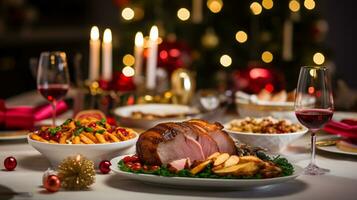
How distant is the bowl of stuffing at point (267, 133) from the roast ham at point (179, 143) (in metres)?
0.28

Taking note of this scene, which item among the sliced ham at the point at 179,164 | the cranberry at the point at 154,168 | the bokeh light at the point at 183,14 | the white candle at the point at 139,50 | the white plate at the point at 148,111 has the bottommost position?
the cranberry at the point at 154,168

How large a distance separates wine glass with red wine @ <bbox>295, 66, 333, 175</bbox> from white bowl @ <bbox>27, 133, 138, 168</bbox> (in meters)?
0.41

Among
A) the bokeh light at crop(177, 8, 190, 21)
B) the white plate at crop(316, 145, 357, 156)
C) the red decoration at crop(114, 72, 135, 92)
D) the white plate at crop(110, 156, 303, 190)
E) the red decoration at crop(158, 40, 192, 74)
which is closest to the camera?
the white plate at crop(110, 156, 303, 190)

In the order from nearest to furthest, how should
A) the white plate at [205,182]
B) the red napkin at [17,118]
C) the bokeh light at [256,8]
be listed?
the white plate at [205,182]
the red napkin at [17,118]
the bokeh light at [256,8]

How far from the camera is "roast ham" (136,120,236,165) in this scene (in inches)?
60.5

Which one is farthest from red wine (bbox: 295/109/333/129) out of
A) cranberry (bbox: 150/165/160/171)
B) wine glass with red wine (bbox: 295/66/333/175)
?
cranberry (bbox: 150/165/160/171)

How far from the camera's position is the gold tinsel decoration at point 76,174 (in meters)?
1.47

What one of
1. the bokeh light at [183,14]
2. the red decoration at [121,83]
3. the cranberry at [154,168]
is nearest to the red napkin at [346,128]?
the cranberry at [154,168]

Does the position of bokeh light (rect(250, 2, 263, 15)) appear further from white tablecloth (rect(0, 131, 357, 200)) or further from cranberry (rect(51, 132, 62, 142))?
cranberry (rect(51, 132, 62, 142))

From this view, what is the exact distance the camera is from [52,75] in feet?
6.97

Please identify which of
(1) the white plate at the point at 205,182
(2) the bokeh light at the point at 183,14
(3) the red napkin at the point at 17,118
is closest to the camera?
(1) the white plate at the point at 205,182

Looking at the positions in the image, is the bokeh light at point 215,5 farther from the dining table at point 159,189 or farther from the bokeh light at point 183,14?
the dining table at point 159,189

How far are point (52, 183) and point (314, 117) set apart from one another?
61cm

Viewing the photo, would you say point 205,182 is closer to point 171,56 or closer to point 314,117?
point 314,117
